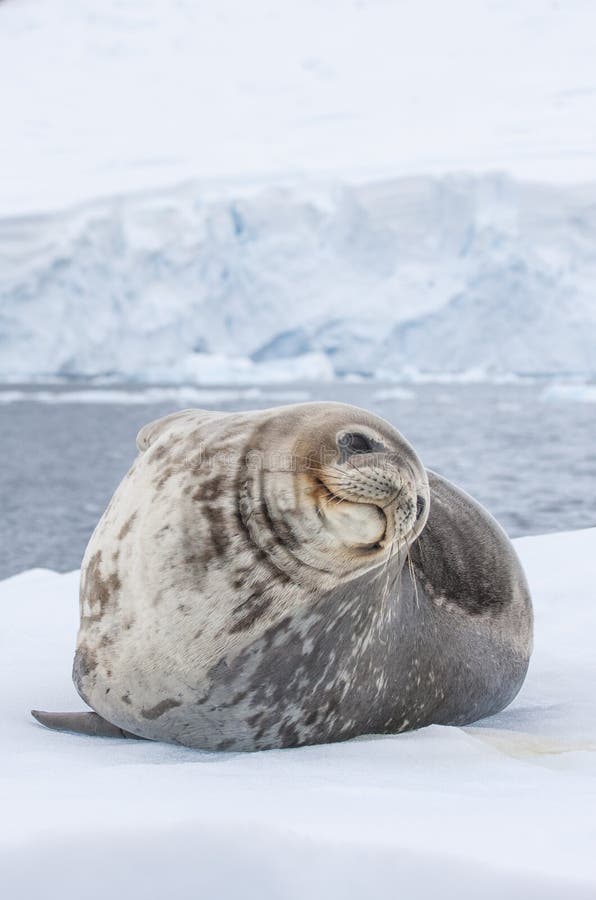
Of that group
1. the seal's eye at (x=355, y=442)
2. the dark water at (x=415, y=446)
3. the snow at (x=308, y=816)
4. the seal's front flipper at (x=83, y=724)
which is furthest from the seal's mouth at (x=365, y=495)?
the dark water at (x=415, y=446)

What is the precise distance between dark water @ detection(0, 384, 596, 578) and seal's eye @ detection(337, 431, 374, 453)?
8532mm

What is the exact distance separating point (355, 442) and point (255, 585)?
1.11 ft

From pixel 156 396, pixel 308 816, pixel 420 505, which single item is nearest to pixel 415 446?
pixel 156 396

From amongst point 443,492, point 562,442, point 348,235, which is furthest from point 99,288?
point 443,492

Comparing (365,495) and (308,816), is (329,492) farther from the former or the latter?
(308,816)

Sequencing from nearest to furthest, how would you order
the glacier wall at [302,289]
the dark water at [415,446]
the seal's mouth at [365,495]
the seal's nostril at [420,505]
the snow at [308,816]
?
the snow at [308,816]
the seal's mouth at [365,495]
the seal's nostril at [420,505]
the dark water at [415,446]
the glacier wall at [302,289]

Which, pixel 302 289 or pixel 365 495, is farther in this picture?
pixel 302 289

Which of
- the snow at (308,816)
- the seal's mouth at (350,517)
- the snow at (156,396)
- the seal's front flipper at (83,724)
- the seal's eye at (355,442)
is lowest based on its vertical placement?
the snow at (156,396)

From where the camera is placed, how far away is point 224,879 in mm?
1310

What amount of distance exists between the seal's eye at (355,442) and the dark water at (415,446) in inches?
336

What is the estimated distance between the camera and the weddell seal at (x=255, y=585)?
1.86 m

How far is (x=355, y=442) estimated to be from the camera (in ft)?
6.12

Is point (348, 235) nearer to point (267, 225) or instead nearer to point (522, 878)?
point (267, 225)

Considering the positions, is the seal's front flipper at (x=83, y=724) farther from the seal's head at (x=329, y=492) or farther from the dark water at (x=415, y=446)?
the dark water at (x=415, y=446)
